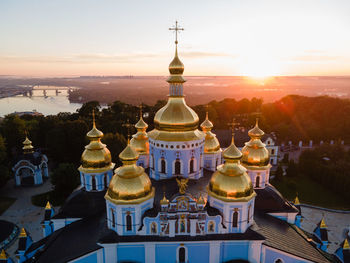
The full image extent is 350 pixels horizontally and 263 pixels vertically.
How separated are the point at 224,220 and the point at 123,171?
19.2 ft

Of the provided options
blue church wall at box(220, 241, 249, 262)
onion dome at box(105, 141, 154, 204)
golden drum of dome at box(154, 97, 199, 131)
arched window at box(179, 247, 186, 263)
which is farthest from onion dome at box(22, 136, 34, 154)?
blue church wall at box(220, 241, 249, 262)

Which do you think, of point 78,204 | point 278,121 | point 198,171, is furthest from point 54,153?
point 278,121

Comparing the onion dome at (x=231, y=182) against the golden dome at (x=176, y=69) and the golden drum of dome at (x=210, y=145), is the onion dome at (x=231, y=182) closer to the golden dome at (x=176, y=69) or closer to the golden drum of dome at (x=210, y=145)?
the golden drum of dome at (x=210, y=145)

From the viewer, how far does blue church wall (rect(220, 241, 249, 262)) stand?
13078mm

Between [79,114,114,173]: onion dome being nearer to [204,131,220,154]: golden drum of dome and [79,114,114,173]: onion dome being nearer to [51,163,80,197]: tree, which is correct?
[204,131,220,154]: golden drum of dome

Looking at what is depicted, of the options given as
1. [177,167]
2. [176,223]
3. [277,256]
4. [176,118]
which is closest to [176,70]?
[176,118]

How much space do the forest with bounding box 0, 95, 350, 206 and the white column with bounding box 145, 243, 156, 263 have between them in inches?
743

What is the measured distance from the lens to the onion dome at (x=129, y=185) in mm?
12648

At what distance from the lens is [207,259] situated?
13.1m

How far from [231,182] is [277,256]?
15.5 ft

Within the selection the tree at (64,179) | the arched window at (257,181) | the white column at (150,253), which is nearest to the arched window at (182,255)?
the white column at (150,253)

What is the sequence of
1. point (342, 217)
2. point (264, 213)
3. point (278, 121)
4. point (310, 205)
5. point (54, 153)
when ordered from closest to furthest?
point (264, 213)
point (342, 217)
point (310, 205)
point (54, 153)
point (278, 121)

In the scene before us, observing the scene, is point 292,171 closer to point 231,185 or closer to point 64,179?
point 231,185

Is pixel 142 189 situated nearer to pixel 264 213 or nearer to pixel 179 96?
pixel 179 96
